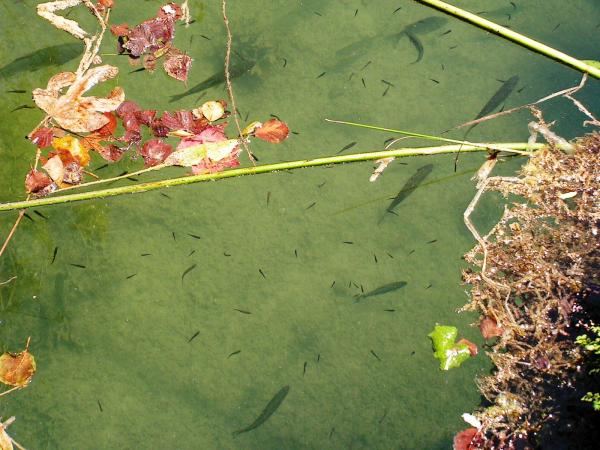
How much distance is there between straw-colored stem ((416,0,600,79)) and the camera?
6.61 ft

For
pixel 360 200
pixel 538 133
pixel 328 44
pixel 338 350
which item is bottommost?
pixel 338 350

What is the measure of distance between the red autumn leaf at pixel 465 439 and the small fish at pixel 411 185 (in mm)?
795

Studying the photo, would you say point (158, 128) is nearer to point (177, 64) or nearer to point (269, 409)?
point (177, 64)

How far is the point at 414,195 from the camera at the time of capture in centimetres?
199

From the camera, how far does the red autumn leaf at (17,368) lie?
1.81 m

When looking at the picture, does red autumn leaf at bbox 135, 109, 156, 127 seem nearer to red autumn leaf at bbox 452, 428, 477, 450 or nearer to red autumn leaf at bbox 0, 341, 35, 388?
red autumn leaf at bbox 0, 341, 35, 388

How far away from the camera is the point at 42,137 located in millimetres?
1931

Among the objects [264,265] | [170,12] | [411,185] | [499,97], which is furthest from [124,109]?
[499,97]

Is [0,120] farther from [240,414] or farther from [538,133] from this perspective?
[538,133]

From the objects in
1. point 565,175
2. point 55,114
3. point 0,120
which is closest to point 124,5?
point 55,114

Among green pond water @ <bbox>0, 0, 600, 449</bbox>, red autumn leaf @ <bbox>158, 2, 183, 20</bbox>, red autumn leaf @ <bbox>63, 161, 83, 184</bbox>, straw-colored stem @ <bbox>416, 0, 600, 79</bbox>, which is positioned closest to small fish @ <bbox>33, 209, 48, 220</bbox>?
green pond water @ <bbox>0, 0, 600, 449</bbox>

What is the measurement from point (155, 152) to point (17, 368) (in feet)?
2.81

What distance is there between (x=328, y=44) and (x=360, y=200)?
619 millimetres

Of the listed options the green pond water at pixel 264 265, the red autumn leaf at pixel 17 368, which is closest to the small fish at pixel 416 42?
the green pond water at pixel 264 265
